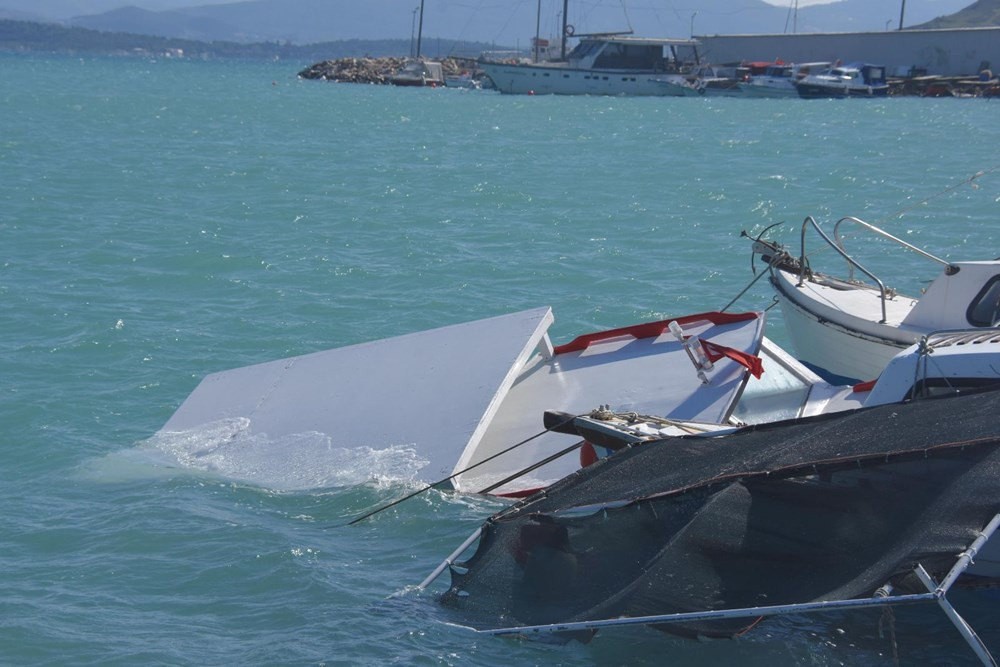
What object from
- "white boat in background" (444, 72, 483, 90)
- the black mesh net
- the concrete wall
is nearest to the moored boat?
"white boat in background" (444, 72, 483, 90)

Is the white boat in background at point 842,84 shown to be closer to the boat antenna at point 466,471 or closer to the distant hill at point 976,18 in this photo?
the boat antenna at point 466,471

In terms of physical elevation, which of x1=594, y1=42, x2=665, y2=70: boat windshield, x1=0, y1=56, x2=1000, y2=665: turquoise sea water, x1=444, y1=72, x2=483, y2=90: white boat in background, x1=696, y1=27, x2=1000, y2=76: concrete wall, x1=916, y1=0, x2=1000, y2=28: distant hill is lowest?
x1=0, y1=56, x2=1000, y2=665: turquoise sea water

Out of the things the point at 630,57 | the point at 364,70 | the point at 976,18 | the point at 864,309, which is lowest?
the point at 864,309

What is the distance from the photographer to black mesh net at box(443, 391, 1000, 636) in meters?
5.68

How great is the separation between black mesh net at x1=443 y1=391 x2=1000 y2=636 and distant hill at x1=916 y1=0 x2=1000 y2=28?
153246 mm

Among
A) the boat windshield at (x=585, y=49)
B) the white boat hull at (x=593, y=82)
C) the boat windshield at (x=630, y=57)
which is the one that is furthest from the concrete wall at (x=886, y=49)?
the white boat hull at (x=593, y=82)

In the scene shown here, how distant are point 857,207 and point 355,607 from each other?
72.4 feet

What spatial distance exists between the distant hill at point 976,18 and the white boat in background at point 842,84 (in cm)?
7789

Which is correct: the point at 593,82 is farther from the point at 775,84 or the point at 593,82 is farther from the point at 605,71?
the point at 775,84

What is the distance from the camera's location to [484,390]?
9680mm

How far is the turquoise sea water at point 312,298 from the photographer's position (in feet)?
24.2

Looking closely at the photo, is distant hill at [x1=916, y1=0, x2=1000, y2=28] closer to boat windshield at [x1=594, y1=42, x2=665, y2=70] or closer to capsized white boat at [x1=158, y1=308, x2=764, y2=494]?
boat windshield at [x1=594, y1=42, x2=665, y2=70]

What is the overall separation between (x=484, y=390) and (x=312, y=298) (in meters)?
8.74

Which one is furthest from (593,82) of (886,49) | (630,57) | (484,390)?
(484,390)
